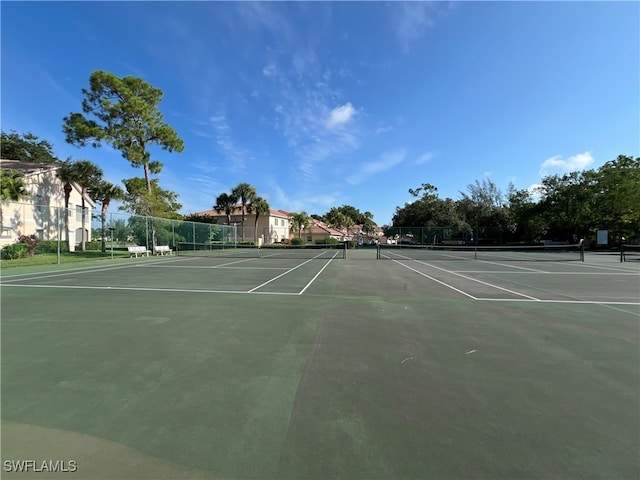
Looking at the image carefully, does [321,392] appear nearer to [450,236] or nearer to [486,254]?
[486,254]

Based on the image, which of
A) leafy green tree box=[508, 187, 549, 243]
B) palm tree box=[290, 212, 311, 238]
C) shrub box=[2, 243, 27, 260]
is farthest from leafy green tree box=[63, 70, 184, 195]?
leafy green tree box=[508, 187, 549, 243]

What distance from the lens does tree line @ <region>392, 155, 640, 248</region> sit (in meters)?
36.4

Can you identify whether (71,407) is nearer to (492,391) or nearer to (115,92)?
(492,391)

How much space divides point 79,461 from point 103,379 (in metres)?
1.36

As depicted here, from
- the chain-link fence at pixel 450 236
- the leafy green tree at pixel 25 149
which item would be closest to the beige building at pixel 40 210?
the leafy green tree at pixel 25 149

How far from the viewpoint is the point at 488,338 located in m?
4.71

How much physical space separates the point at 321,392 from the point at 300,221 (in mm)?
59307

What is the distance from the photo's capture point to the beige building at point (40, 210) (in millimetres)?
21906

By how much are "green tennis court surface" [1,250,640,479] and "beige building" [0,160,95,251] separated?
63.9ft

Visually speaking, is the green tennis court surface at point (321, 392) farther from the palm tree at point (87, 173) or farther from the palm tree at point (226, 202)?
the palm tree at point (226, 202)

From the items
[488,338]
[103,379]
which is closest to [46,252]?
[103,379]
